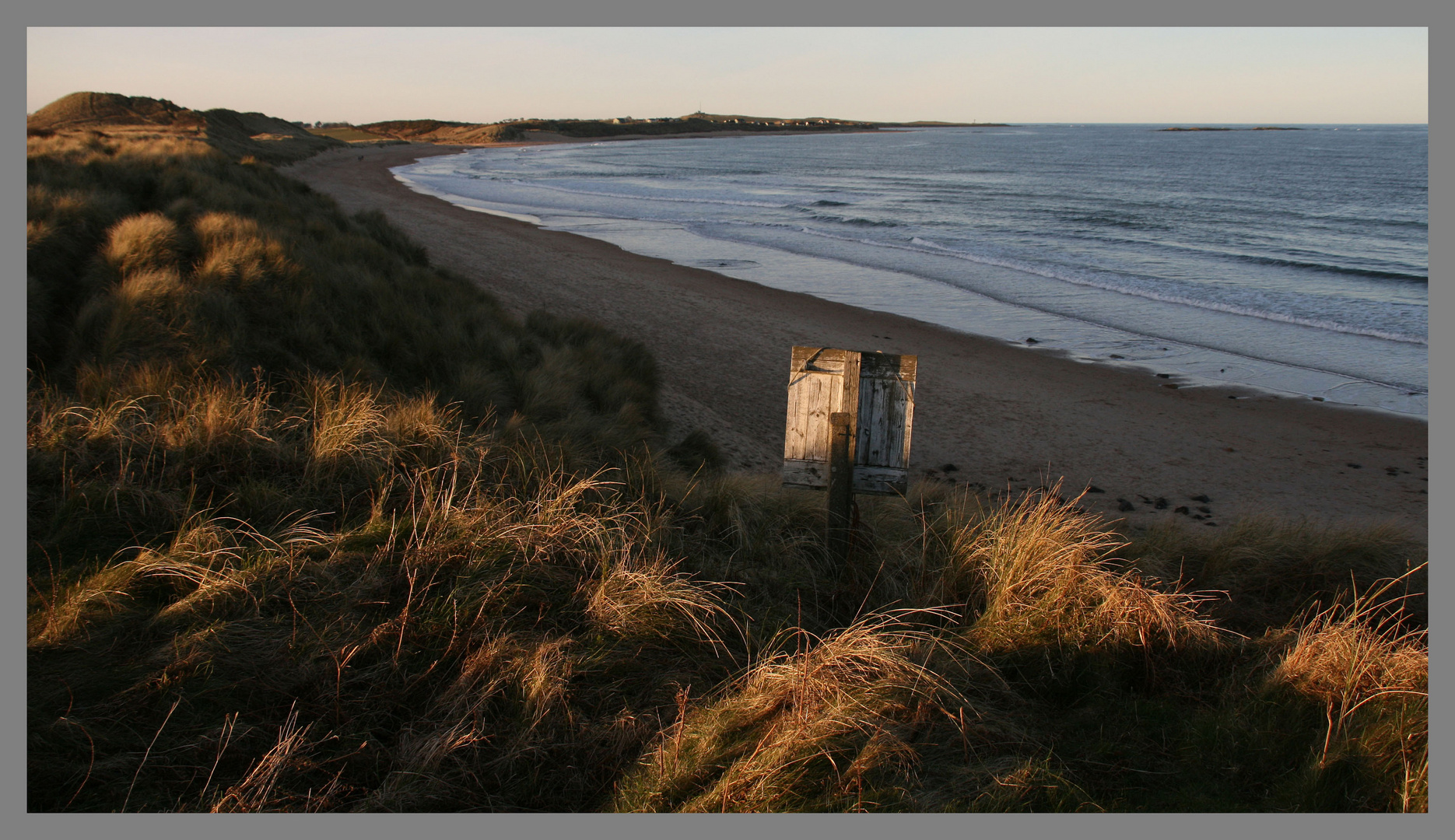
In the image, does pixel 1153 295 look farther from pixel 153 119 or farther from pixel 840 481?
pixel 153 119

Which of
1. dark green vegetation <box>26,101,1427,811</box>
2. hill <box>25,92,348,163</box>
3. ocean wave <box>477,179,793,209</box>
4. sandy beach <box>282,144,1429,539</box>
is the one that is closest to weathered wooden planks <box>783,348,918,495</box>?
dark green vegetation <box>26,101,1427,811</box>

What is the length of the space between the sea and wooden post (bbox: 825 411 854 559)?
7.46 metres

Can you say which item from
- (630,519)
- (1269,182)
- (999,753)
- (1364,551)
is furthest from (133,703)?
(1269,182)

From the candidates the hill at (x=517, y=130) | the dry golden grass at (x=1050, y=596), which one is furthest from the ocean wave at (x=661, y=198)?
the hill at (x=517, y=130)

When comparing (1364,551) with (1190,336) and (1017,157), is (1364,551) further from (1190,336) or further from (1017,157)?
(1017,157)

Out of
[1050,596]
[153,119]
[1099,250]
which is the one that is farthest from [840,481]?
[153,119]

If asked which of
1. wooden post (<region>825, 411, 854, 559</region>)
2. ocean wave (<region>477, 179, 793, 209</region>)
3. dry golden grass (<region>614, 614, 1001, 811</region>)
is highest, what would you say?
ocean wave (<region>477, 179, 793, 209</region>)

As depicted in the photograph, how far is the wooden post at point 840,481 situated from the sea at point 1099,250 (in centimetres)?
746

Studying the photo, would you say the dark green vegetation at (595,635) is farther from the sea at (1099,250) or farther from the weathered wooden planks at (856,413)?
the sea at (1099,250)

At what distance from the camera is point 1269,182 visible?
43.4m

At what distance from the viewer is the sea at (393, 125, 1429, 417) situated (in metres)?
12.9

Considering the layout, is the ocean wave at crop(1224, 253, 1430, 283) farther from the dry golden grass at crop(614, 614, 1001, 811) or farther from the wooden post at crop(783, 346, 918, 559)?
the dry golden grass at crop(614, 614, 1001, 811)

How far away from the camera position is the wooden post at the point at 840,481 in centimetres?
363

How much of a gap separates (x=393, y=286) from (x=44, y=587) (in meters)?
5.53
